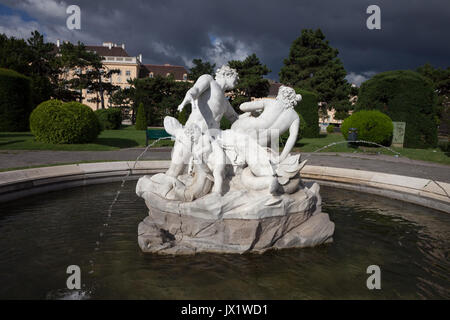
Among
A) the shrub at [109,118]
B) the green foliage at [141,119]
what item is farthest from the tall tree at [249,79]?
the shrub at [109,118]

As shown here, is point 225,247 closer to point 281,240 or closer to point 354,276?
point 281,240

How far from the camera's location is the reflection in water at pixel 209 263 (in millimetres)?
3041

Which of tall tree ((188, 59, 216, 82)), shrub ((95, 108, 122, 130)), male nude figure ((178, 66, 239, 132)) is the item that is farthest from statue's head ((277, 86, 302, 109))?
tall tree ((188, 59, 216, 82))

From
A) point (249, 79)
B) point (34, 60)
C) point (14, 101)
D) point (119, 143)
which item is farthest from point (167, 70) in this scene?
point (119, 143)

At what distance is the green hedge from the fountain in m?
19.8

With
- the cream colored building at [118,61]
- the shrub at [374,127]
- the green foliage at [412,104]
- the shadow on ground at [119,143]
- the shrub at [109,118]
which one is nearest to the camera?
the shadow on ground at [119,143]

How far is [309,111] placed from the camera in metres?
22.9

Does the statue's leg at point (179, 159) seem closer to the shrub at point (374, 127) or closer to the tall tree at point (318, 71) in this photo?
the shrub at point (374, 127)

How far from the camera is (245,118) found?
4949 mm

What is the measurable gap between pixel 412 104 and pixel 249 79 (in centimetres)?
1764

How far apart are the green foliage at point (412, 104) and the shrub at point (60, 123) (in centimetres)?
1837

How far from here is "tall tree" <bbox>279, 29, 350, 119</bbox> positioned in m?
34.4

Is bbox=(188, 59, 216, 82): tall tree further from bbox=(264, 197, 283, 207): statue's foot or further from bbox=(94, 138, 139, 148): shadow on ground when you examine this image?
bbox=(264, 197, 283, 207): statue's foot
